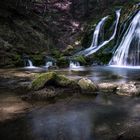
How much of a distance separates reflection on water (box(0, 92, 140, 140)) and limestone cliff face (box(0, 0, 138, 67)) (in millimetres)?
14505

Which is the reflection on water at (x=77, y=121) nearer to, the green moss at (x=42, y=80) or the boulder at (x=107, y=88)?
the boulder at (x=107, y=88)

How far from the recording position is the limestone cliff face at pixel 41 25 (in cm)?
2711

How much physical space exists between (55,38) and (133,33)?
37.5 feet

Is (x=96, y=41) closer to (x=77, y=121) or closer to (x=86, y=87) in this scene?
(x=86, y=87)

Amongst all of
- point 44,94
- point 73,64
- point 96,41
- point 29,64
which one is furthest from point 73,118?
point 96,41

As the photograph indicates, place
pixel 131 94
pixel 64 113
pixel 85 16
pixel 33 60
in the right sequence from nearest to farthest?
1. pixel 64 113
2. pixel 131 94
3. pixel 33 60
4. pixel 85 16

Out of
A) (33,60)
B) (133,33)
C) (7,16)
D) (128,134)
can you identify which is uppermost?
(7,16)

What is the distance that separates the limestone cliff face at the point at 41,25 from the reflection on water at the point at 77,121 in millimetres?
14505

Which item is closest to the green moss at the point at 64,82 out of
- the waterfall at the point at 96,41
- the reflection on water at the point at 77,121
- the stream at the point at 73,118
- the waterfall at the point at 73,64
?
the stream at the point at 73,118

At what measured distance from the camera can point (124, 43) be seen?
25062 mm

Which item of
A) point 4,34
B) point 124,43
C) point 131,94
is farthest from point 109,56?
point 131,94

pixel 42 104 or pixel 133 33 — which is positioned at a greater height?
pixel 133 33

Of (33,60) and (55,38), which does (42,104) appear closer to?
(33,60)

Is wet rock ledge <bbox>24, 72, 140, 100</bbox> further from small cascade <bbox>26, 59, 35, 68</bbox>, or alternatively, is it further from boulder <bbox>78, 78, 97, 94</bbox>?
small cascade <bbox>26, 59, 35, 68</bbox>
